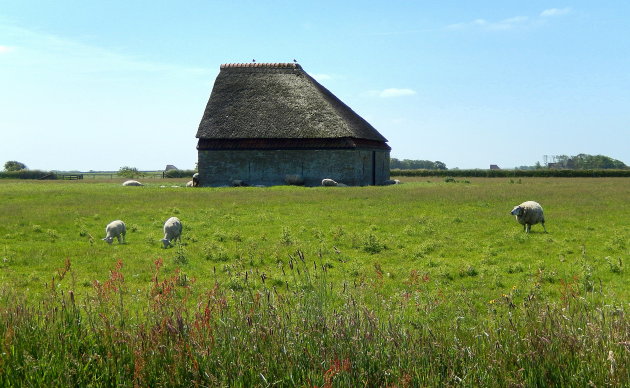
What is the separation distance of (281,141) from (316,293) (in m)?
34.6

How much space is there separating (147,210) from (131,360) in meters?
19.0

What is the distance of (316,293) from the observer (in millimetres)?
6180

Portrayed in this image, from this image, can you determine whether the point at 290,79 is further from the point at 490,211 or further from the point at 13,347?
the point at 13,347

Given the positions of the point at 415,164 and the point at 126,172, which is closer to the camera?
the point at 126,172

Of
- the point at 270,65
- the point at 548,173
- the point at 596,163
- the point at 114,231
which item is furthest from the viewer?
the point at 596,163

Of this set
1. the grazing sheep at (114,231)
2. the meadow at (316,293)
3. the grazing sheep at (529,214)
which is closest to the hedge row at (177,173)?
the meadow at (316,293)

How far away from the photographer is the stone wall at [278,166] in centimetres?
3972

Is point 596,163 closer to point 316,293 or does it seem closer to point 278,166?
point 278,166

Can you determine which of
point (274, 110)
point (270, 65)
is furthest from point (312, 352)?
point (270, 65)

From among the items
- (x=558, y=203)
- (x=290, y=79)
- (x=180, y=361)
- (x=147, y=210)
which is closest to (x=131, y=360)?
(x=180, y=361)

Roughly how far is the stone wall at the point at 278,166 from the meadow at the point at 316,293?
1073cm

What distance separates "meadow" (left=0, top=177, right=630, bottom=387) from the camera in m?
5.15

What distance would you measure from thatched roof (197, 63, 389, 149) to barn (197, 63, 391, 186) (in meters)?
0.07

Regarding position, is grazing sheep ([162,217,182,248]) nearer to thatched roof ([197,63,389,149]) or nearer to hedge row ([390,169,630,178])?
thatched roof ([197,63,389,149])
